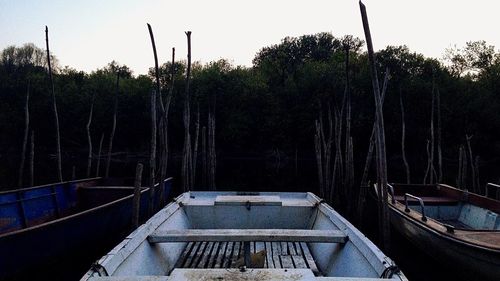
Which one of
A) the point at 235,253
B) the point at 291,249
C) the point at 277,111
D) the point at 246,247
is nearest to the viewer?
the point at 246,247

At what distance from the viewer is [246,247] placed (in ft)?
18.0

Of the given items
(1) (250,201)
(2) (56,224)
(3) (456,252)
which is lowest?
(3) (456,252)

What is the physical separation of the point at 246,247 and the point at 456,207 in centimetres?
849

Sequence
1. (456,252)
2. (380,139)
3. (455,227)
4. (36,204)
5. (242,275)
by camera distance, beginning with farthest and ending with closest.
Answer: (36,204)
(455,227)
(380,139)
(456,252)
(242,275)

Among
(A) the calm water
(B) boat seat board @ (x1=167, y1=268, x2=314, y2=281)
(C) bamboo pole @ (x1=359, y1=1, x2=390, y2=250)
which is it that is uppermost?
(C) bamboo pole @ (x1=359, y1=1, x2=390, y2=250)

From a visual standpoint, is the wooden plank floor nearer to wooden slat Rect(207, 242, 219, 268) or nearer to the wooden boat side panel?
wooden slat Rect(207, 242, 219, 268)

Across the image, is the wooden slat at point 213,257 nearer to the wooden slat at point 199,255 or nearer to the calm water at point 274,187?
the wooden slat at point 199,255

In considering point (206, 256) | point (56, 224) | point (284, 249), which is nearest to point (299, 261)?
point (284, 249)

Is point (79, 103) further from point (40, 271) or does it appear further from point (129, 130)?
point (40, 271)

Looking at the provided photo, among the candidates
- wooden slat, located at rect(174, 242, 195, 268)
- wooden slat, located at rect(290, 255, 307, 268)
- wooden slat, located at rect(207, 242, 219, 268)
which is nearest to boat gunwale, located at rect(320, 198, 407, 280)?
wooden slat, located at rect(290, 255, 307, 268)

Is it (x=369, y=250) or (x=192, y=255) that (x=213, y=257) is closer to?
(x=192, y=255)

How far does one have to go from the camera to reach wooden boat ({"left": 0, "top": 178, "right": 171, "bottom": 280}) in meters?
7.19

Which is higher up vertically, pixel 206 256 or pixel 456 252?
pixel 206 256

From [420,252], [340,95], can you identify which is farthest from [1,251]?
[340,95]
